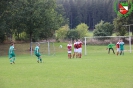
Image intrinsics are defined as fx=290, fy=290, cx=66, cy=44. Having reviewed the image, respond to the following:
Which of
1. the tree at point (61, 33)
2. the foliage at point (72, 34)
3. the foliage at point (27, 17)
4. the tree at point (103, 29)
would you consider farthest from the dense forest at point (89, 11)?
the foliage at point (27, 17)

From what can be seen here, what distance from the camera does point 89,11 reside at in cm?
12281

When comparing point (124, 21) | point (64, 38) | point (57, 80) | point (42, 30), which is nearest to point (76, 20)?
point (64, 38)

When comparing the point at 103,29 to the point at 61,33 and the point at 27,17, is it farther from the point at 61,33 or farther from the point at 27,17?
the point at 27,17

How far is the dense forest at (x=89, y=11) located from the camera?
4570 inches

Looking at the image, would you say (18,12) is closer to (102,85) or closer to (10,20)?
(10,20)

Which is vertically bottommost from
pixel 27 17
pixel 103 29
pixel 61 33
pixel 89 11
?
pixel 61 33

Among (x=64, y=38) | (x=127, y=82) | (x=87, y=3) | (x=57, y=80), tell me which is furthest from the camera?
(x=87, y=3)

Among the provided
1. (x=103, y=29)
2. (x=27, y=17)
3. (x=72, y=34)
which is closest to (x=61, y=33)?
(x=72, y=34)

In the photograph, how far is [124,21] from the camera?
249 feet

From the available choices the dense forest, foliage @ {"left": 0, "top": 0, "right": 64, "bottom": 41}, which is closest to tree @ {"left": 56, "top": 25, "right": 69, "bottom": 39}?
foliage @ {"left": 0, "top": 0, "right": 64, "bottom": 41}

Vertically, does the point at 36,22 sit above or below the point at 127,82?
above

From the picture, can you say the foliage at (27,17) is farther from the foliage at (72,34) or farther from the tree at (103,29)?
the foliage at (72,34)

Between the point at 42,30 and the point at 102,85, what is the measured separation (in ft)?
149

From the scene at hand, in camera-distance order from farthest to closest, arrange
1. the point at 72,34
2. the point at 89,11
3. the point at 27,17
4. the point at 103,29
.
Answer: the point at 89,11 → the point at 72,34 → the point at 103,29 → the point at 27,17
